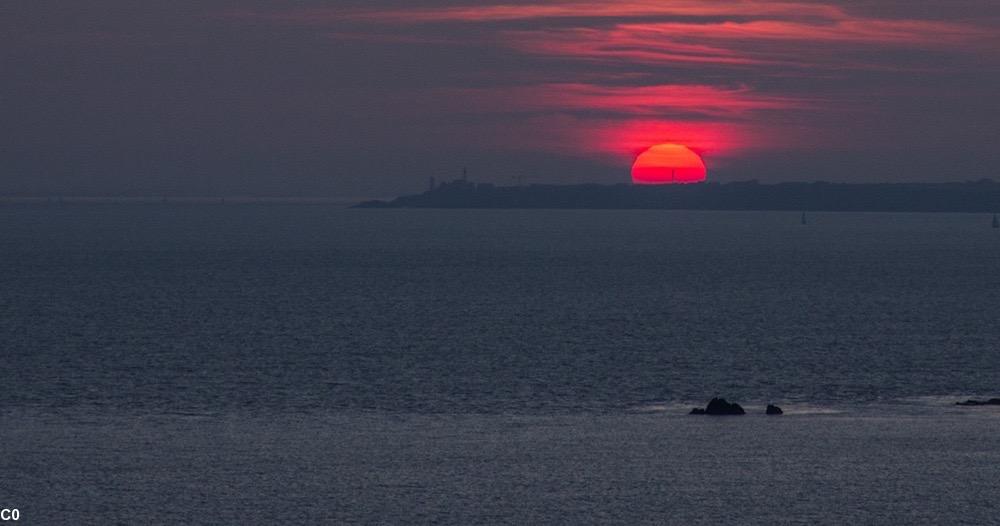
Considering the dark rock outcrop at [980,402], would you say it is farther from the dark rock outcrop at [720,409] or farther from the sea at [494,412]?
the dark rock outcrop at [720,409]

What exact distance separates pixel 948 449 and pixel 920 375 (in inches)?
976

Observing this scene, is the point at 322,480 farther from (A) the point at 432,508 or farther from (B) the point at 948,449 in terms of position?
(B) the point at 948,449

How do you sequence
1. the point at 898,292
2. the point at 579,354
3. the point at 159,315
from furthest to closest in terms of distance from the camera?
1. the point at 898,292
2. the point at 159,315
3. the point at 579,354

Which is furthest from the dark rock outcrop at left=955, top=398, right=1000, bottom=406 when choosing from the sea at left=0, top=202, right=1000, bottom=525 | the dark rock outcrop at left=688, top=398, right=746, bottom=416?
the dark rock outcrop at left=688, top=398, right=746, bottom=416

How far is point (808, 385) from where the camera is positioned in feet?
229

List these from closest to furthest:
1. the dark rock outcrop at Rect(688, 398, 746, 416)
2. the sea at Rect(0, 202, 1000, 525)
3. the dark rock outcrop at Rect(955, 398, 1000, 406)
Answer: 1. the sea at Rect(0, 202, 1000, 525)
2. the dark rock outcrop at Rect(688, 398, 746, 416)
3. the dark rock outcrop at Rect(955, 398, 1000, 406)

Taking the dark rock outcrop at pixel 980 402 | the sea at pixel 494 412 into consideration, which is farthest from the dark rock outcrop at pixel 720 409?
the dark rock outcrop at pixel 980 402

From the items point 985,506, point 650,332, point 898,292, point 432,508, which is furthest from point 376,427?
point 898,292

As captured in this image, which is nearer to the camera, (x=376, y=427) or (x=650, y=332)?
(x=376, y=427)

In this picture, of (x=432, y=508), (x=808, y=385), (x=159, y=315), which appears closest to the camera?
(x=432, y=508)

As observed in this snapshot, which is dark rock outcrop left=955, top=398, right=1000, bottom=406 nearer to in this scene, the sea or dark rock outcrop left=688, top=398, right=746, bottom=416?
the sea

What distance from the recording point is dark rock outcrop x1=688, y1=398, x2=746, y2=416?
58.7m

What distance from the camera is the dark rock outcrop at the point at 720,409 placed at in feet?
193

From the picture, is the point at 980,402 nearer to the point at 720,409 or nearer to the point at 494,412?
the point at 720,409
